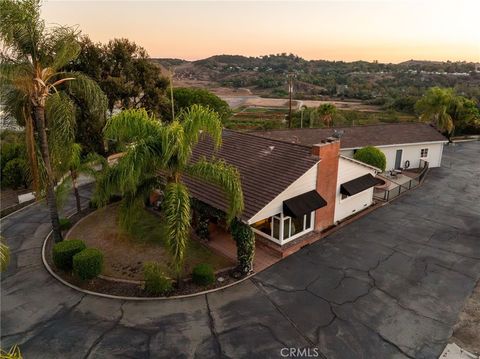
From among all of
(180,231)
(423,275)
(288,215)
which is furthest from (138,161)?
(423,275)

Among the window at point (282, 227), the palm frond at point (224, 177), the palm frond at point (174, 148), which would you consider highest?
the palm frond at point (174, 148)

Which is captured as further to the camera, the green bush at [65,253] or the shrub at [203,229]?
the shrub at [203,229]

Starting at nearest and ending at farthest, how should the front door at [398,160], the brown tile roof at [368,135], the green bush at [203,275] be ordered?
1. the green bush at [203,275]
2. the brown tile roof at [368,135]
3. the front door at [398,160]

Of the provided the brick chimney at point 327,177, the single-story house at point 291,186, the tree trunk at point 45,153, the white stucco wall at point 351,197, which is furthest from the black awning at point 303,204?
the tree trunk at point 45,153

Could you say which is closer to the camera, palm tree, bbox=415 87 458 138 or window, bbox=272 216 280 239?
window, bbox=272 216 280 239

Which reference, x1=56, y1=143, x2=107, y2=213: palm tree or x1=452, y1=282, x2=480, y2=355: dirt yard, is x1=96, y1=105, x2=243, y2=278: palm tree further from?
x1=452, y1=282, x2=480, y2=355: dirt yard

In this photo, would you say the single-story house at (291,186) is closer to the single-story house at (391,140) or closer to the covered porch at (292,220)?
the covered porch at (292,220)

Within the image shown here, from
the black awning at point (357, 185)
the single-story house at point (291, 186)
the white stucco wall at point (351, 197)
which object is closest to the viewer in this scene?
the single-story house at point (291, 186)

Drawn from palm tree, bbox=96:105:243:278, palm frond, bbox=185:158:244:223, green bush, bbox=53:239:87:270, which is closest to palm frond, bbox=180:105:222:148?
palm tree, bbox=96:105:243:278
